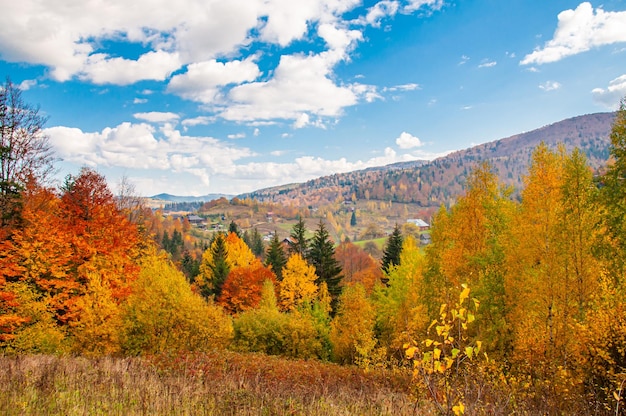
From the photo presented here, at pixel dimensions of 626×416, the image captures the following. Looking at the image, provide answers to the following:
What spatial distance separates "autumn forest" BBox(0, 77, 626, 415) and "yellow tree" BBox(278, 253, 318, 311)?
996cm

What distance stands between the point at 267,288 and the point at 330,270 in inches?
331

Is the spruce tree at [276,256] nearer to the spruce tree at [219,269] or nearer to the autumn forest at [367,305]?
the spruce tree at [219,269]

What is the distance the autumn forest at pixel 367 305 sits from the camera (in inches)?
409

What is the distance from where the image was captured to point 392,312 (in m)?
28.1

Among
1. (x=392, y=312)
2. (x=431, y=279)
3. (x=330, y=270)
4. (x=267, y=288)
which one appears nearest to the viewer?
(x=431, y=279)

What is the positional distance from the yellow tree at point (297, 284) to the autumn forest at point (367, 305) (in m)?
9.96

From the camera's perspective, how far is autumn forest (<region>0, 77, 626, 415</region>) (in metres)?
10.4

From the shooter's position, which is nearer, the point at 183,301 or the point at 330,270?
the point at 183,301

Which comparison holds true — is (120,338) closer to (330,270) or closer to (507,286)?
(507,286)

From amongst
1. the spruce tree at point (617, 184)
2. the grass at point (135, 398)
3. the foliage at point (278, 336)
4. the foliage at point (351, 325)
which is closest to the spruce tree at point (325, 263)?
the foliage at point (351, 325)

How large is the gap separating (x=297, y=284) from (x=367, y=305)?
47.8 feet

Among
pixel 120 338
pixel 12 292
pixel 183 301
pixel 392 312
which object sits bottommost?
pixel 392 312

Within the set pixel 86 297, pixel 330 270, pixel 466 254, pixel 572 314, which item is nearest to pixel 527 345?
pixel 572 314

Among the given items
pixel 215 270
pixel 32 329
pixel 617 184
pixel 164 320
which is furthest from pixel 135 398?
pixel 215 270
